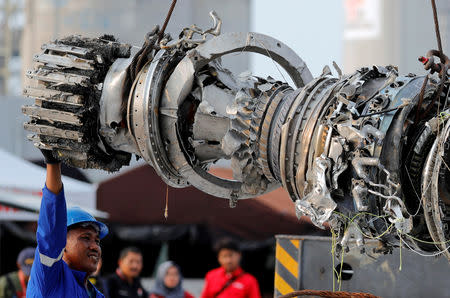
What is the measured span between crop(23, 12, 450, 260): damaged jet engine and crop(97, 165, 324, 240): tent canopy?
772 centimetres

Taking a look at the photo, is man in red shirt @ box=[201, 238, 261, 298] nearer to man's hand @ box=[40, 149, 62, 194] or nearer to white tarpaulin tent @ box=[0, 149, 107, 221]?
man's hand @ box=[40, 149, 62, 194]

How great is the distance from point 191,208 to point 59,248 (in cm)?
877

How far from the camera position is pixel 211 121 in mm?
5078

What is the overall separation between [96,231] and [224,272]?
3872mm

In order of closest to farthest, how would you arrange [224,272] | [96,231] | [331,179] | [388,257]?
[331,179]
[96,231]
[388,257]
[224,272]

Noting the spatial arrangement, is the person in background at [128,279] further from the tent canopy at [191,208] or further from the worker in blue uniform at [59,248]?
the tent canopy at [191,208]

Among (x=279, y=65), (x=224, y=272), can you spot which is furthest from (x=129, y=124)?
(x=224, y=272)

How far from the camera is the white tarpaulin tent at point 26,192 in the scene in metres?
13.0

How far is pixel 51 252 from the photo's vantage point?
16.0 ft

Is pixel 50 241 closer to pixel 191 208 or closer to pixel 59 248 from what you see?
pixel 59 248

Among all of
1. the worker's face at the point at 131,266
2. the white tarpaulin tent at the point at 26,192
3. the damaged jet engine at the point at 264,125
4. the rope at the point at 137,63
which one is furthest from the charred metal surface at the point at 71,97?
the white tarpaulin tent at the point at 26,192

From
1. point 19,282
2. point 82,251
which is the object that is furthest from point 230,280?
point 82,251

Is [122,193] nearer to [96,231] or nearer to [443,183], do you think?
[96,231]

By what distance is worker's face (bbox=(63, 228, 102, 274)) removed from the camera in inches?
208
